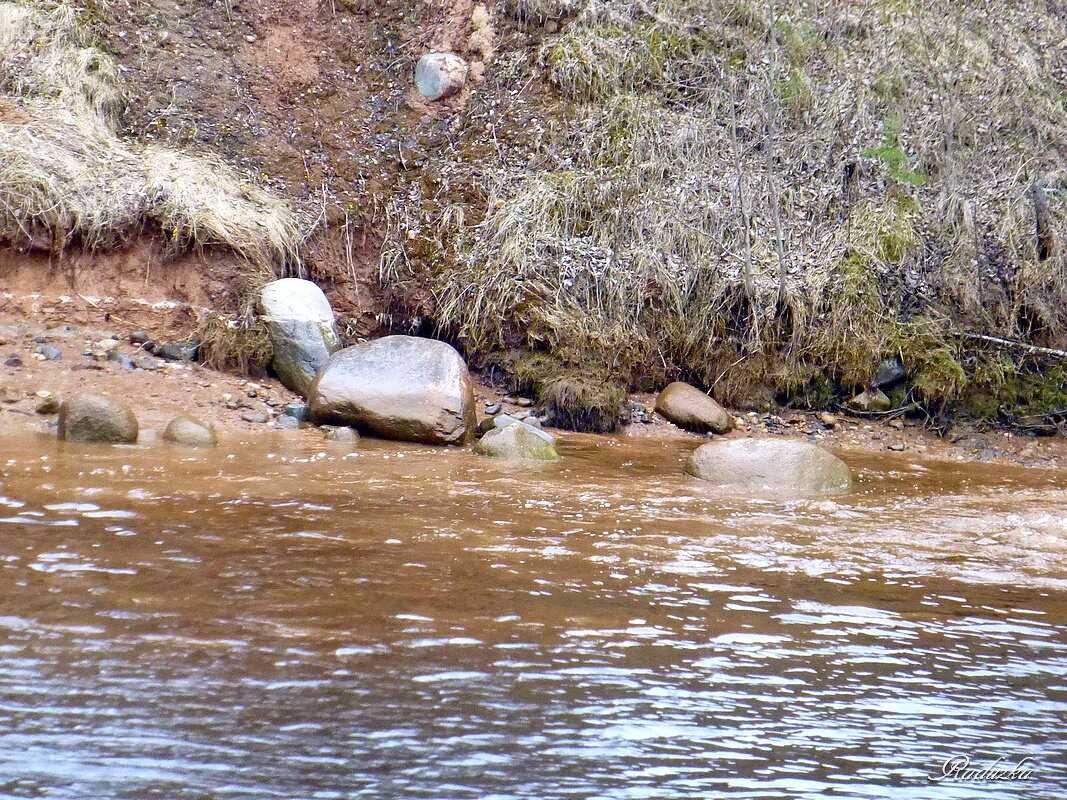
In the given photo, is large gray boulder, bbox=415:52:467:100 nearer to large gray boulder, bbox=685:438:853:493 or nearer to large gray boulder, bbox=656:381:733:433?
large gray boulder, bbox=656:381:733:433

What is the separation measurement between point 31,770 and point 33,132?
8025mm

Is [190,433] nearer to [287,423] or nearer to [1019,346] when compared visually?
[287,423]

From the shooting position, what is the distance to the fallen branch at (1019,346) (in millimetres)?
8294

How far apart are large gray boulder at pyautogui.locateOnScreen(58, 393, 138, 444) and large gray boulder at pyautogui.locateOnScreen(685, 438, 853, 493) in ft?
12.8

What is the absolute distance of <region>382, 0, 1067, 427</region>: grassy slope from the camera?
8617mm

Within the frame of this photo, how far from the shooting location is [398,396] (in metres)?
7.26

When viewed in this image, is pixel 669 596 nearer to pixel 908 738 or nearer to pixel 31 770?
pixel 908 738

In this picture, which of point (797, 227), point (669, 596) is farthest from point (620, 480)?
point (797, 227)

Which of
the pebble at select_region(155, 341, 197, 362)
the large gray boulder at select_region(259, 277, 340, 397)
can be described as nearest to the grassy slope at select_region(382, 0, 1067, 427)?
the large gray boulder at select_region(259, 277, 340, 397)

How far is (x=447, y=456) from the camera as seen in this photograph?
6.85 metres

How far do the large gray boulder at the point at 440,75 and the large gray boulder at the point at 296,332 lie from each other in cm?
330

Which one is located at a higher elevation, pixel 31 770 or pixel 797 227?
pixel 797 227

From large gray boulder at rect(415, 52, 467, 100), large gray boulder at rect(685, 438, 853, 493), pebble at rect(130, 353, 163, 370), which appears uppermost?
large gray boulder at rect(415, 52, 467, 100)

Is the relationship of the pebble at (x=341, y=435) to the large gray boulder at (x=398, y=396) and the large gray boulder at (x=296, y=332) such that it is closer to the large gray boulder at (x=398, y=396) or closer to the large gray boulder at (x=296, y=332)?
the large gray boulder at (x=398, y=396)
